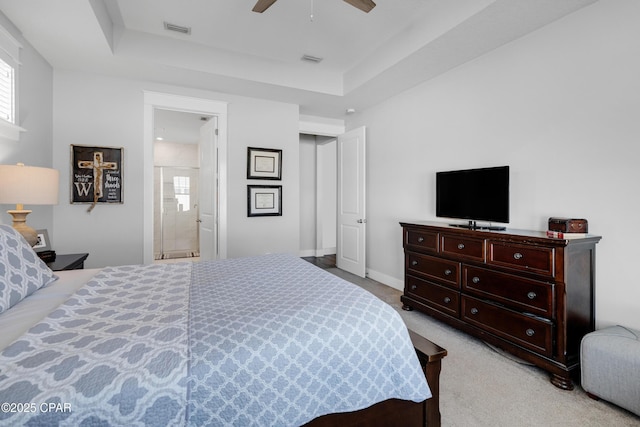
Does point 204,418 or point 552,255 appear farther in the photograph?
point 552,255

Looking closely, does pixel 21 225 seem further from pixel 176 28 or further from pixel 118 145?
pixel 176 28

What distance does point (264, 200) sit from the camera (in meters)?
4.29

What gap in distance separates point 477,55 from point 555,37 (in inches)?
26.8

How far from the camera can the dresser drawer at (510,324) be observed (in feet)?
6.91

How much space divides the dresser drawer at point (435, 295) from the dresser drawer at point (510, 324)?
9cm

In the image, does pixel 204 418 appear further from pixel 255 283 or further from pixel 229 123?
pixel 229 123

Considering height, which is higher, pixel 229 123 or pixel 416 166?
pixel 229 123

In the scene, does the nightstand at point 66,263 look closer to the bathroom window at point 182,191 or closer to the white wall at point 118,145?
the white wall at point 118,145

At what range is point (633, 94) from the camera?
2.06 meters

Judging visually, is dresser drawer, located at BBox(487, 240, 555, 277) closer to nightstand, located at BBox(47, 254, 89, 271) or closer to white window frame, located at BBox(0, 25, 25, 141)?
nightstand, located at BBox(47, 254, 89, 271)

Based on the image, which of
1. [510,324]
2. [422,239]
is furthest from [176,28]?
[510,324]

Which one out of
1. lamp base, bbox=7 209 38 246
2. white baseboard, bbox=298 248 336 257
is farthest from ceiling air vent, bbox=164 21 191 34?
white baseboard, bbox=298 248 336 257

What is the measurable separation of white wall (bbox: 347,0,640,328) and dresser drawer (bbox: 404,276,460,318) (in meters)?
0.86

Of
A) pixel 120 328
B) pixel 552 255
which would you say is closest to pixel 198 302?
pixel 120 328
